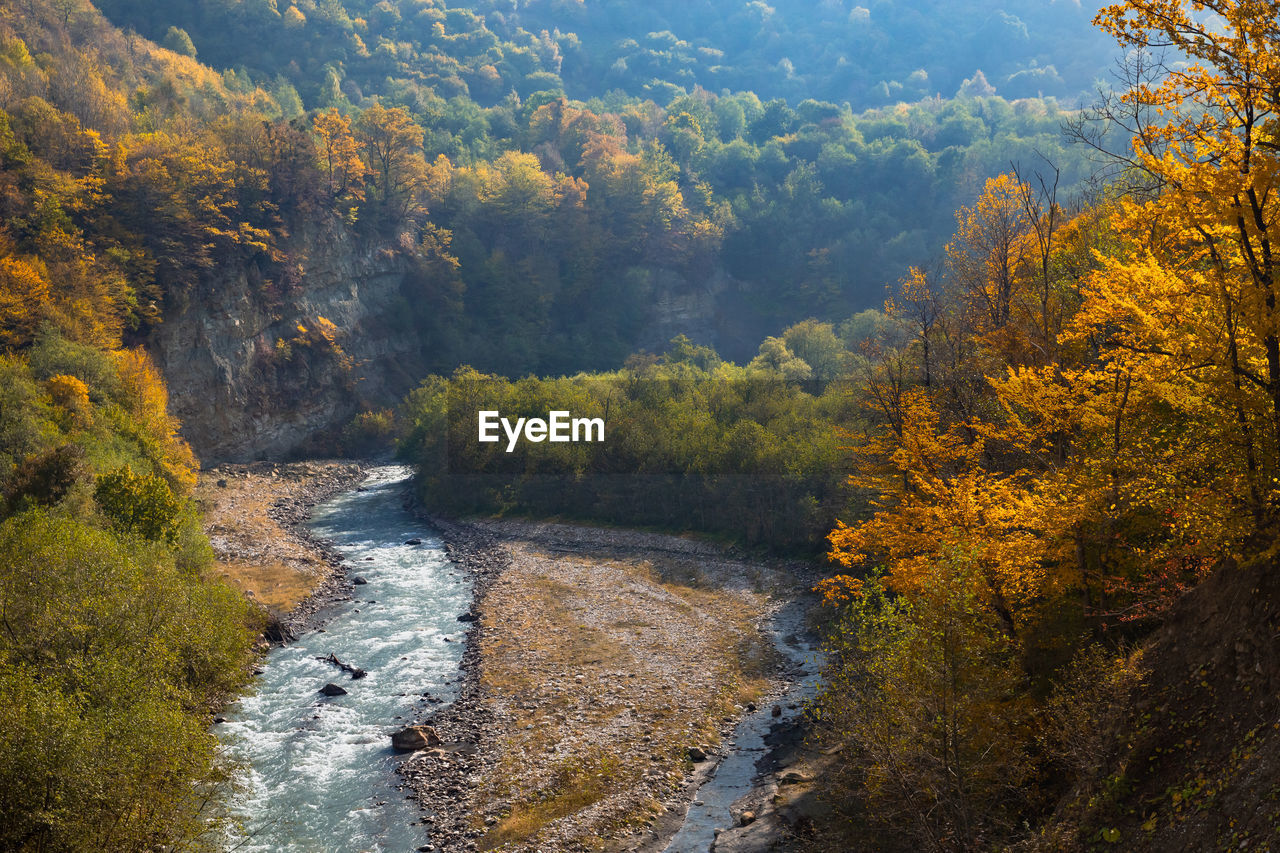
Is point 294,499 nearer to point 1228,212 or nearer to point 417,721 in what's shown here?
point 417,721

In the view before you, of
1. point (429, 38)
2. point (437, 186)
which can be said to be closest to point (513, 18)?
point (429, 38)

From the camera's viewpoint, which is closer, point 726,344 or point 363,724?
point 363,724

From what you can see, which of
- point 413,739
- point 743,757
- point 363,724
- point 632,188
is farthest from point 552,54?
point 743,757

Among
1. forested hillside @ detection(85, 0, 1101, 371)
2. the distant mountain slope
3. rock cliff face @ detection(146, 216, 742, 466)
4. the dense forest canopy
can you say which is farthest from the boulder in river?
the distant mountain slope

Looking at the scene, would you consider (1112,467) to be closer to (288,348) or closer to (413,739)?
(413,739)

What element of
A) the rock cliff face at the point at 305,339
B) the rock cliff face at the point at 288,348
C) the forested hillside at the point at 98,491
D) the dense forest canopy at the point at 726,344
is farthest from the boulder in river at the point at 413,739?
the rock cliff face at the point at 288,348
